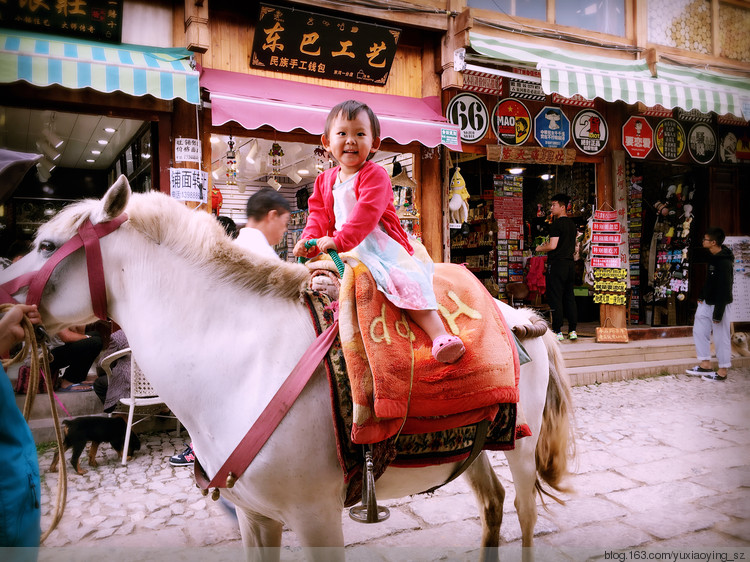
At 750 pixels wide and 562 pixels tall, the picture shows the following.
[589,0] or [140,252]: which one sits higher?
[589,0]

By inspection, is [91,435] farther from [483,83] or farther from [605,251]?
[605,251]

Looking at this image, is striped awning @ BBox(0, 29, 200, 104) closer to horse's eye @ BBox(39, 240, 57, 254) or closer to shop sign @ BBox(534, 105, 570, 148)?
→ horse's eye @ BBox(39, 240, 57, 254)

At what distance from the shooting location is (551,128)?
8.67 m

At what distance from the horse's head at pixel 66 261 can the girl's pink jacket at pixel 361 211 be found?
32.1 inches

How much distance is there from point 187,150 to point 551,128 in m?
6.20

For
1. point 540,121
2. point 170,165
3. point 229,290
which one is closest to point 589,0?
point 540,121

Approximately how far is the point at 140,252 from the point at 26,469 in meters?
0.79

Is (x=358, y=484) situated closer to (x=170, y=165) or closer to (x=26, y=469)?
(x=26, y=469)

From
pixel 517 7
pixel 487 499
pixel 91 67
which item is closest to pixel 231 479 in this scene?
pixel 487 499

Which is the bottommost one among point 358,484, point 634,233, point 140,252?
point 358,484

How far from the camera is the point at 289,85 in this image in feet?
22.2

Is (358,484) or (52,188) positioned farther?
(52,188)

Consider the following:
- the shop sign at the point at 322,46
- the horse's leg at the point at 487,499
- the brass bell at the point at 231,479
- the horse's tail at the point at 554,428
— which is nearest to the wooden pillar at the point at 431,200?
the shop sign at the point at 322,46

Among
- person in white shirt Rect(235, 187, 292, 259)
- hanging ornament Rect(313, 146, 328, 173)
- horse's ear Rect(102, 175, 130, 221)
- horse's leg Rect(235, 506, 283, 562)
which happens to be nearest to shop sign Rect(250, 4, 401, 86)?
hanging ornament Rect(313, 146, 328, 173)
